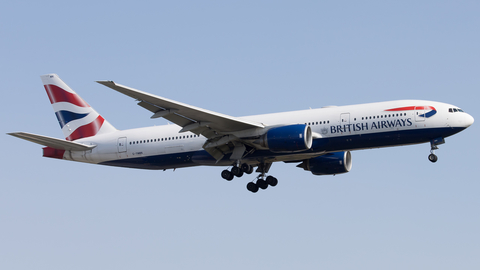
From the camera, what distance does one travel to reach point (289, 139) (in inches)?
1362

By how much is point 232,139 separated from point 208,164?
10.5 feet

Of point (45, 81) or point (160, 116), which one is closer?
point (160, 116)

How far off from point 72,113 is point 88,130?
1.94m

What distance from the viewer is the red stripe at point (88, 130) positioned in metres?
42.7

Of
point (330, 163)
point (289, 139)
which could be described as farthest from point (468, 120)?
point (289, 139)

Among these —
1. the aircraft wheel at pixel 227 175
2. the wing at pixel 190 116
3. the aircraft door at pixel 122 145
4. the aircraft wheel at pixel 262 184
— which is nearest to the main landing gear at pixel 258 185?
the aircraft wheel at pixel 262 184

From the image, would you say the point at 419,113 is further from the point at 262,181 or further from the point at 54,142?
the point at 54,142

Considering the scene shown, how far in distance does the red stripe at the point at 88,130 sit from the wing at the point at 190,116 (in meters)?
9.38

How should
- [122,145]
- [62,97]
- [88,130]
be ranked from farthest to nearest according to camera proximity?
1. [62,97]
2. [88,130]
3. [122,145]

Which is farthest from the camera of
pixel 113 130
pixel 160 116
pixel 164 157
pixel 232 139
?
pixel 113 130

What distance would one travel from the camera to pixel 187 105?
3353 centimetres

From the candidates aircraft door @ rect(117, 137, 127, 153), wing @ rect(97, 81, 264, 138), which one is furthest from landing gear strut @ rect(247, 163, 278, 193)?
aircraft door @ rect(117, 137, 127, 153)

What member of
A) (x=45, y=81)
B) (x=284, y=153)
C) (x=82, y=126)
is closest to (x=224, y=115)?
(x=284, y=153)

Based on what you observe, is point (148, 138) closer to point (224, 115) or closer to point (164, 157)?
point (164, 157)
